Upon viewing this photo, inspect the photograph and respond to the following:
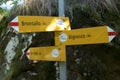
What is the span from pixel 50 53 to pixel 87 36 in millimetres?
529

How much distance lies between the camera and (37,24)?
3.67 meters

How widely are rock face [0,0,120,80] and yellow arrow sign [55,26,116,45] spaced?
3.23ft

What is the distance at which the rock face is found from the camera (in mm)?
4535

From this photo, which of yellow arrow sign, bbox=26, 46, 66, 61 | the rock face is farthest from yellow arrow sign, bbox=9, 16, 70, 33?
the rock face

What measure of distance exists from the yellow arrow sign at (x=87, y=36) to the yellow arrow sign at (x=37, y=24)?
0.40 ft

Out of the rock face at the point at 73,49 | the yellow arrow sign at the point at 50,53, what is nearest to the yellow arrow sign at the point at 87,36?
the yellow arrow sign at the point at 50,53

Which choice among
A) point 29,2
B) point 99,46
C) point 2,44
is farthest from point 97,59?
point 2,44

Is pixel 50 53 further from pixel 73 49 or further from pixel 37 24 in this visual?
pixel 73 49

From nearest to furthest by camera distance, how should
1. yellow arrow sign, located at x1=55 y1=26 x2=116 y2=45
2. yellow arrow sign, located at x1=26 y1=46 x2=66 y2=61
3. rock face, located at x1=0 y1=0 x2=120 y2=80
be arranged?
yellow arrow sign, located at x1=55 y1=26 x2=116 y2=45 < yellow arrow sign, located at x1=26 y1=46 x2=66 y2=61 < rock face, located at x1=0 y1=0 x2=120 y2=80

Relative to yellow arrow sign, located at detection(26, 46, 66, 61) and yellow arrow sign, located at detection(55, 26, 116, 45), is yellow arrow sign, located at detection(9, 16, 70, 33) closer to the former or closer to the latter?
yellow arrow sign, located at detection(55, 26, 116, 45)

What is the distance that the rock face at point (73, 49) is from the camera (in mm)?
4535

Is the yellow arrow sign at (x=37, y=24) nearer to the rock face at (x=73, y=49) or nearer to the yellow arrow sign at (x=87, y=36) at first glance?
the yellow arrow sign at (x=87, y=36)

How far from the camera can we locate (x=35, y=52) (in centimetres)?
403

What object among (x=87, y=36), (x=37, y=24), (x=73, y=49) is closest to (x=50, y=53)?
(x=37, y=24)
